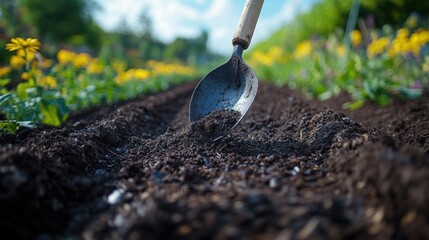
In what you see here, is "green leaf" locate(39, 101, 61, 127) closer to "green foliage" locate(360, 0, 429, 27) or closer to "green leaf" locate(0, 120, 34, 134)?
"green leaf" locate(0, 120, 34, 134)

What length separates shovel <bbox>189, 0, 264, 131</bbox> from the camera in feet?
8.21

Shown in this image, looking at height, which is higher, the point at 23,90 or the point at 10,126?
the point at 23,90

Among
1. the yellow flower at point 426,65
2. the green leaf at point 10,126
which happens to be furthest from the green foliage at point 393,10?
the green leaf at point 10,126

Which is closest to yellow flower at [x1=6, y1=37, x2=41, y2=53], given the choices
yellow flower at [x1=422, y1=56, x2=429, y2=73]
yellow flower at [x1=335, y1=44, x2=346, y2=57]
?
yellow flower at [x1=422, y1=56, x2=429, y2=73]

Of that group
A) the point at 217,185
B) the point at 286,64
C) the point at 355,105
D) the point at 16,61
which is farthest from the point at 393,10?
the point at 217,185

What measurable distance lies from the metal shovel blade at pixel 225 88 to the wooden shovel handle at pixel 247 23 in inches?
2.5

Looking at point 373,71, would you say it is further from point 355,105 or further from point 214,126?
point 214,126

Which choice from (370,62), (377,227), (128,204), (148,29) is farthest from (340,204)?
(148,29)

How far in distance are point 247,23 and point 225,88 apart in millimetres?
559

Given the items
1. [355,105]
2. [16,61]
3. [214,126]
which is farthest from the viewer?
[355,105]

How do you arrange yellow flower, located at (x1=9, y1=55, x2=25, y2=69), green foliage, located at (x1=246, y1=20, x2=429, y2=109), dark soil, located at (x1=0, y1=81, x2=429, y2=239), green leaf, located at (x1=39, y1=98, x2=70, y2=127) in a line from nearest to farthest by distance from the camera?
dark soil, located at (x1=0, y1=81, x2=429, y2=239) < green leaf, located at (x1=39, y1=98, x2=70, y2=127) < yellow flower, located at (x1=9, y1=55, x2=25, y2=69) < green foliage, located at (x1=246, y1=20, x2=429, y2=109)

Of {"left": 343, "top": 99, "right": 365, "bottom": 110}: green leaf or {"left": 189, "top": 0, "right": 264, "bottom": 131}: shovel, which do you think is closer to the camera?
{"left": 189, "top": 0, "right": 264, "bottom": 131}: shovel

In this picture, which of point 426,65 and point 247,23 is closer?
point 247,23

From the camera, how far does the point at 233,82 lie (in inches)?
103
